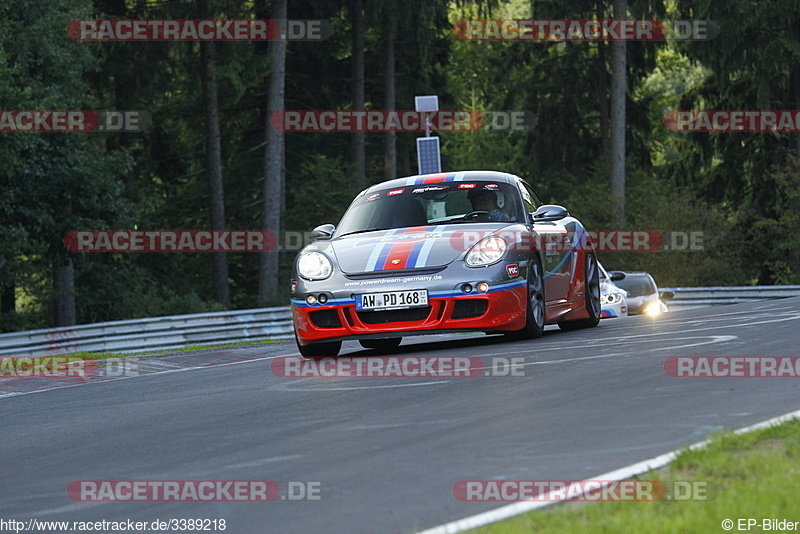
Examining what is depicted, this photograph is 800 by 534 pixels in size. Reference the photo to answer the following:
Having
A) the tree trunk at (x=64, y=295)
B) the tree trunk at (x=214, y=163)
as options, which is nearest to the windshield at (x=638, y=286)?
the tree trunk at (x=64, y=295)

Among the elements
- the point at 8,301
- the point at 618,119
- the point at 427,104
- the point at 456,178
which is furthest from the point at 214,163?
the point at 456,178

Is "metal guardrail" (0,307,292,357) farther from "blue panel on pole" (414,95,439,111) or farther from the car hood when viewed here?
the car hood

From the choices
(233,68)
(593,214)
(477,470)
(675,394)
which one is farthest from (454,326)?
(593,214)

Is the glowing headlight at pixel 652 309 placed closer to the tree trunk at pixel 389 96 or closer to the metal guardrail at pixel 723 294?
the metal guardrail at pixel 723 294

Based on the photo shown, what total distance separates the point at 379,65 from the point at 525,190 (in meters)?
37.3

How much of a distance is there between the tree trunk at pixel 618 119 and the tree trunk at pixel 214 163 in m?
12.7

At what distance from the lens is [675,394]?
320 inches

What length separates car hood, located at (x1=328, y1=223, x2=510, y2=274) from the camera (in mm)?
11633

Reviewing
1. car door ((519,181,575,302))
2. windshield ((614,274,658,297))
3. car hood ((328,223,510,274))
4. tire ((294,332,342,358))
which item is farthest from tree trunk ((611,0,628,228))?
tire ((294,332,342,358))

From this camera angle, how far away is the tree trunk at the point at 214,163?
42750 millimetres

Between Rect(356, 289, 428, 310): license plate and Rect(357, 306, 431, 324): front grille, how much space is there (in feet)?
0.17

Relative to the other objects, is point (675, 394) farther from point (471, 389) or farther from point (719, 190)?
point (719, 190)

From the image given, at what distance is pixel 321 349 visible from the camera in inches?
488

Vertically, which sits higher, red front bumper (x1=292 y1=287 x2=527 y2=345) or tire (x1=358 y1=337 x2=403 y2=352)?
red front bumper (x1=292 y1=287 x2=527 y2=345)
